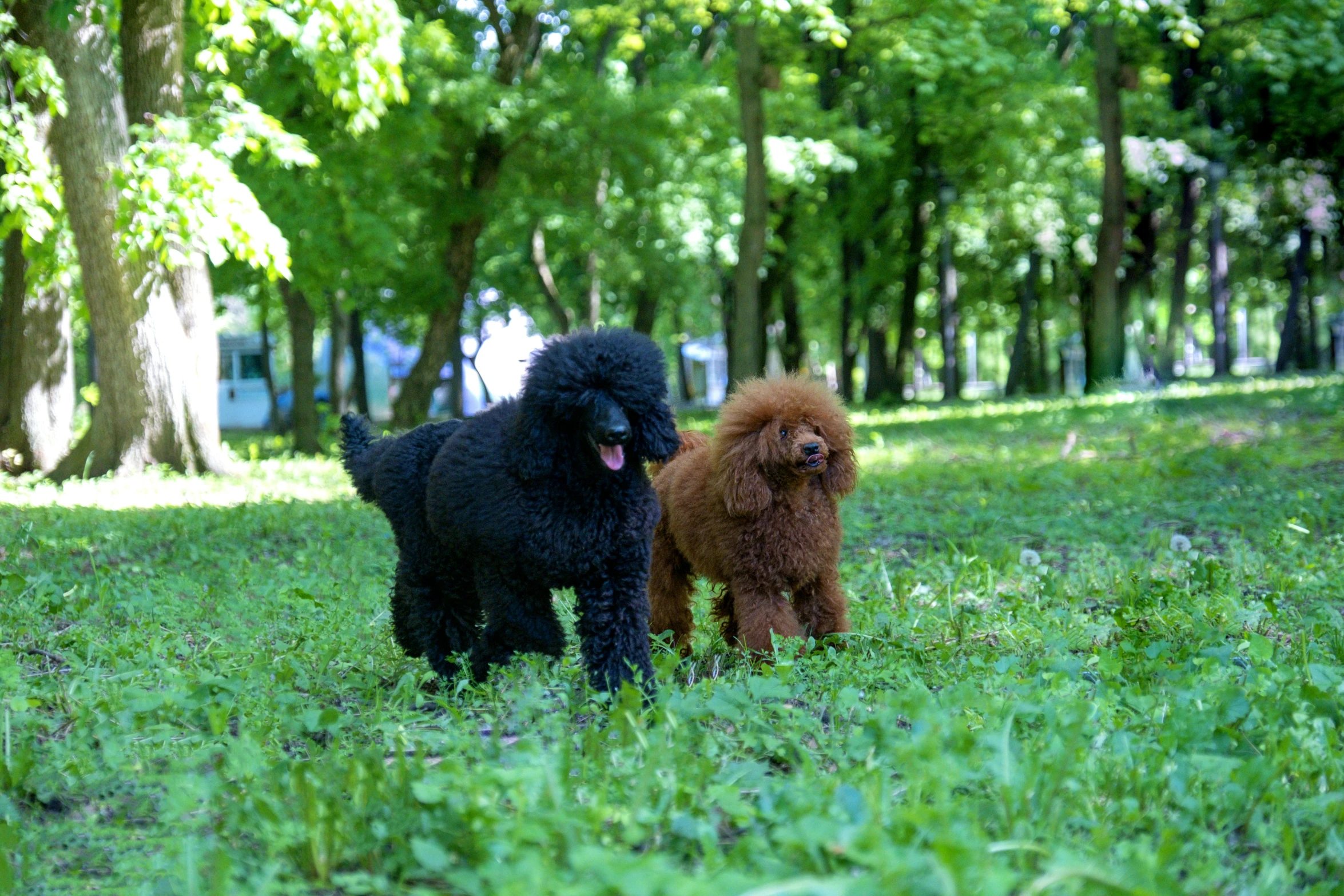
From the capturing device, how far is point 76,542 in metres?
7.30

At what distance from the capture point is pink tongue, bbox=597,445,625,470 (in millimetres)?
3807

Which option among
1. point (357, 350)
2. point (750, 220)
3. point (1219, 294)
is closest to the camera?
point (750, 220)

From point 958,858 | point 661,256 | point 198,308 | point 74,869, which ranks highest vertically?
point 661,256

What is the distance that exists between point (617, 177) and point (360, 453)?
1681 centimetres

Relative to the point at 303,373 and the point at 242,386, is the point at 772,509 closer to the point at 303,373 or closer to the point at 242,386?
the point at 303,373

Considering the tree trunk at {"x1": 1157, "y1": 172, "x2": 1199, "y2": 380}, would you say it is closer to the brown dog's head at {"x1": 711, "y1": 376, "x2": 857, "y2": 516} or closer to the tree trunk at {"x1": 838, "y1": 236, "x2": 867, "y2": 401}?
the tree trunk at {"x1": 838, "y1": 236, "x2": 867, "y2": 401}

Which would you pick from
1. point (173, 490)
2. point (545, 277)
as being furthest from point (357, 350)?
point (173, 490)

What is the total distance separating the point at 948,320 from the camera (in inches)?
1014

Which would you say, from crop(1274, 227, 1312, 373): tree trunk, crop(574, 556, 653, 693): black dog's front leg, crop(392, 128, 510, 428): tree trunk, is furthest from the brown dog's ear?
crop(1274, 227, 1312, 373): tree trunk

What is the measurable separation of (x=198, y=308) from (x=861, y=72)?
16.6 metres

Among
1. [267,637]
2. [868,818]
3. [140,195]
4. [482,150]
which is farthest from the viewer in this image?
[482,150]

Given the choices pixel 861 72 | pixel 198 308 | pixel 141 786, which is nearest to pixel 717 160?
pixel 861 72

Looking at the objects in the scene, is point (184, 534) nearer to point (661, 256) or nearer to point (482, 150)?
point (482, 150)

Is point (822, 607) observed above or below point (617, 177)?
below
